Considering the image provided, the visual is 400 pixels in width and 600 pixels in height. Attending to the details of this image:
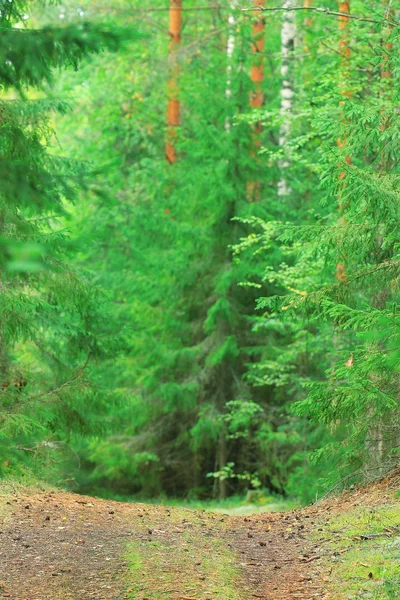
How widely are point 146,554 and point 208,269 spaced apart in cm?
1242

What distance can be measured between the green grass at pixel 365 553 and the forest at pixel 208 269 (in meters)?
1.16

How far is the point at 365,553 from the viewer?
6.98 m

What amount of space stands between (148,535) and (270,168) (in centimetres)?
1248

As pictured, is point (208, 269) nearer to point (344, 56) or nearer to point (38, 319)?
point (344, 56)

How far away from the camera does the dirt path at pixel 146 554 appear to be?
20.8ft

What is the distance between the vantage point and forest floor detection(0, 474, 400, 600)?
20.7 feet

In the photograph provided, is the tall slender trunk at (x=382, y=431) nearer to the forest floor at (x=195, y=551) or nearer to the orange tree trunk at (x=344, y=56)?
the forest floor at (x=195, y=551)

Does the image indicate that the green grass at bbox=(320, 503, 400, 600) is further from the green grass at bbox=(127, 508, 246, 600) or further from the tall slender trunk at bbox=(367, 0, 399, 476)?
the tall slender trunk at bbox=(367, 0, 399, 476)

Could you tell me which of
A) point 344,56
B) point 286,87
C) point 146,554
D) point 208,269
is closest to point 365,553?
point 146,554

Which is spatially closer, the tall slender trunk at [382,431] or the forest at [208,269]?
the tall slender trunk at [382,431]

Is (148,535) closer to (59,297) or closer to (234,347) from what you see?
(59,297)

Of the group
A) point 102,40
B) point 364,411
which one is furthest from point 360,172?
point 102,40

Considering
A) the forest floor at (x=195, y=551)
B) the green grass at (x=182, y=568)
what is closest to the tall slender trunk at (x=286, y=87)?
the forest floor at (x=195, y=551)

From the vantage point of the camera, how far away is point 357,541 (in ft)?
24.7
